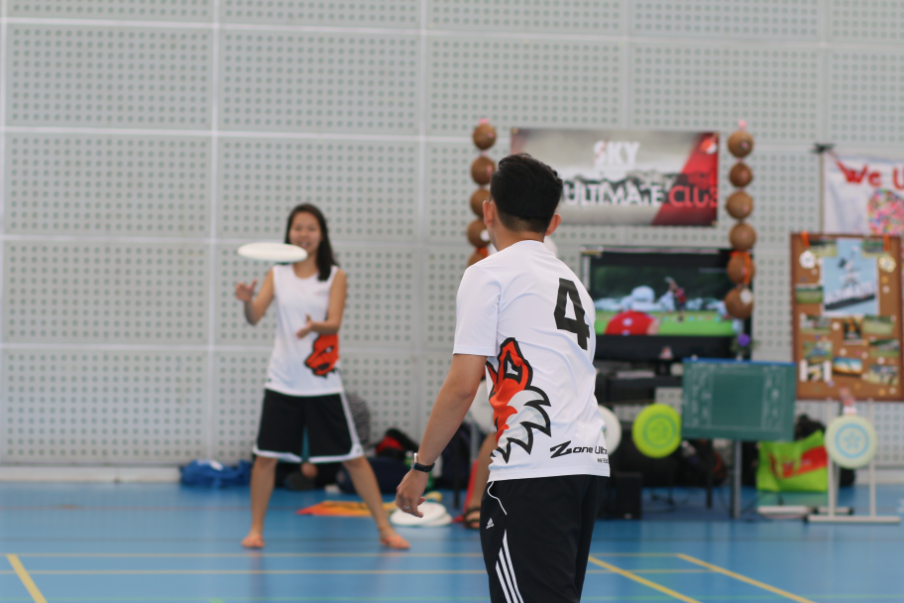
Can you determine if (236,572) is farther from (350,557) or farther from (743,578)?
(743,578)

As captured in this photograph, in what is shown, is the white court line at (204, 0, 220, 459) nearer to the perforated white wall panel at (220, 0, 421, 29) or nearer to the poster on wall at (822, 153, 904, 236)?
the perforated white wall panel at (220, 0, 421, 29)

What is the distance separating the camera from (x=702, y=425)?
5871 mm

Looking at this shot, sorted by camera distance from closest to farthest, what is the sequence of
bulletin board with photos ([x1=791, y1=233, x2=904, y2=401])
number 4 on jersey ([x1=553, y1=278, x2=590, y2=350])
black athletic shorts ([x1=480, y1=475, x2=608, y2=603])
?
black athletic shorts ([x1=480, y1=475, x2=608, y2=603]) < number 4 on jersey ([x1=553, y1=278, x2=590, y2=350]) < bulletin board with photos ([x1=791, y1=233, x2=904, y2=401])

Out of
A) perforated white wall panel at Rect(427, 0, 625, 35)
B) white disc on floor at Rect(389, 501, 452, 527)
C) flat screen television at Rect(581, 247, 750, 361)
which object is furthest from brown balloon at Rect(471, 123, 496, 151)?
white disc on floor at Rect(389, 501, 452, 527)

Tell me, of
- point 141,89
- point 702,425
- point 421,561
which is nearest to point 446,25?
point 141,89

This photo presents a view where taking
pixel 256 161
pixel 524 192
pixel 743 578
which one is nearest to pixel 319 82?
pixel 256 161

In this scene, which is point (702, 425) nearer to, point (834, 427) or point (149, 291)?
point (834, 427)

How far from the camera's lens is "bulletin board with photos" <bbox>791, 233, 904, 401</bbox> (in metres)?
6.18

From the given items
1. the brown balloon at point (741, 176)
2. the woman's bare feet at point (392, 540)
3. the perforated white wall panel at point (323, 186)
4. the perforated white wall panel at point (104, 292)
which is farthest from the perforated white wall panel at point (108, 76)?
the brown balloon at point (741, 176)

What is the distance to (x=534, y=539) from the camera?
2.09 meters

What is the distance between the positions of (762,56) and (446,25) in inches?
101

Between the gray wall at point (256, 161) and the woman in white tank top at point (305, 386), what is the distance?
8.05 feet

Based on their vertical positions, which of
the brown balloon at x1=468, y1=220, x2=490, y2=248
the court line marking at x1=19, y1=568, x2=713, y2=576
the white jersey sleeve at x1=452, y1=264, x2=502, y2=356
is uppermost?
the brown balloon at x1=468, y1=220, x2=490, y2=248

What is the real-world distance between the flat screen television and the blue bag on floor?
285cm
